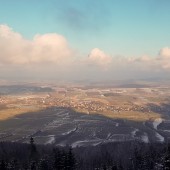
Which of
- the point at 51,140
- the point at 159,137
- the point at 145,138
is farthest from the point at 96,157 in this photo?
the point at 159,137

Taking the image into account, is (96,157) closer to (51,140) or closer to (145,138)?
(51,140)

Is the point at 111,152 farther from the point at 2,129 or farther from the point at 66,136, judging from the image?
the point at 2,129

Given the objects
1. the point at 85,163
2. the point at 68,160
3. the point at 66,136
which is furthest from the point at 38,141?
the point at 68,160

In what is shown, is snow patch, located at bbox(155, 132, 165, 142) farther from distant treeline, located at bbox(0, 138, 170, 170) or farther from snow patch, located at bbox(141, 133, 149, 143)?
distant treeline, located at bbox(0, 138, 170, 170)

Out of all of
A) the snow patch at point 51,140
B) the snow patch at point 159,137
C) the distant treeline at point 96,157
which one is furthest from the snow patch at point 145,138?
the snow patch at point 51,140

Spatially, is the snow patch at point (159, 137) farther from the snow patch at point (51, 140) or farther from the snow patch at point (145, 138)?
the snow patch at point (51, 140)

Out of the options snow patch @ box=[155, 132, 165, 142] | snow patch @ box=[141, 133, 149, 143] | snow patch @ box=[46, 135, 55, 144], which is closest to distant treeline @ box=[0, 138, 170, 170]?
snow patch @ box=[141, 133, 149, 143]

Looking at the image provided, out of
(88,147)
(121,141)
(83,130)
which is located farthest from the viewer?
(83,130)

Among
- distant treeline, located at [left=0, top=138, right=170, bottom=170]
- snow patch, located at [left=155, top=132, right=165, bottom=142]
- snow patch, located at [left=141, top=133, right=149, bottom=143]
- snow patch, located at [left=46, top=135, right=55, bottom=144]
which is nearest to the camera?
distant treeline, located at [left=0, top=138, right=170, bottom=170]
